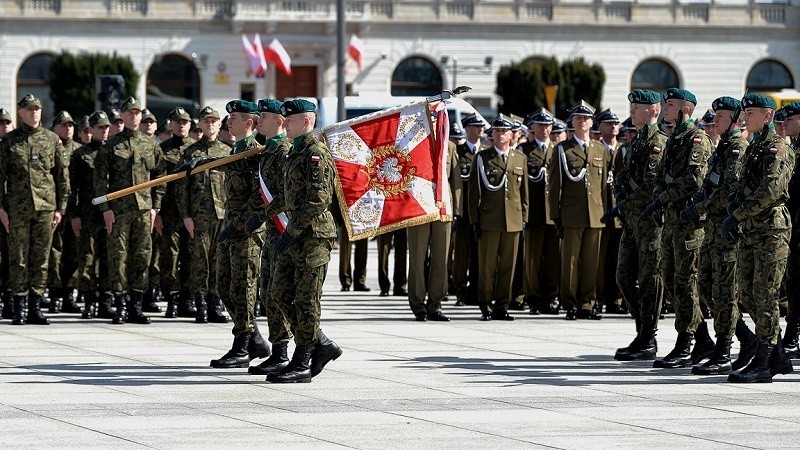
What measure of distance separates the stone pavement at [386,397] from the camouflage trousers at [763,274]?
462 millimetres

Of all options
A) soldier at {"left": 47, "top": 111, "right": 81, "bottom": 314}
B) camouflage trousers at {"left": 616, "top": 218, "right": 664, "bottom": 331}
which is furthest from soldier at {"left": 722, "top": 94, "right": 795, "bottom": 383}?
soldier at {"left": 47, "top": 111, "right": 81, "bottom": 314}

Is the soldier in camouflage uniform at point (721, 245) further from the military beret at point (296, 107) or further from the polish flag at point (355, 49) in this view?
the polish flag at point (355, 49)

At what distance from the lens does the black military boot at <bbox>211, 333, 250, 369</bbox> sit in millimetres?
12406

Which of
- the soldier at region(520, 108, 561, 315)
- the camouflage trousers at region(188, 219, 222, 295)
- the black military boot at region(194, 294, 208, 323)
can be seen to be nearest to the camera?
the black military boot at region(194, 294, 208, 323)

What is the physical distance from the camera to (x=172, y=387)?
11.3 metres

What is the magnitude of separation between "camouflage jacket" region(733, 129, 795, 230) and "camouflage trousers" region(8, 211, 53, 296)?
23.5 ft

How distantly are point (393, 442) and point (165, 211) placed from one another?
337 inches

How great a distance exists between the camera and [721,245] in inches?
472

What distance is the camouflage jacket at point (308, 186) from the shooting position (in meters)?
11.2

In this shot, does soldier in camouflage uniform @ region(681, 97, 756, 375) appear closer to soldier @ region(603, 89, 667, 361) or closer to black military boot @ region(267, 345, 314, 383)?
soldier @ region(603, 89, 667, 361)

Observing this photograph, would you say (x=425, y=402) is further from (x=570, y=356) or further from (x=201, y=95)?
(x=201, y=95)

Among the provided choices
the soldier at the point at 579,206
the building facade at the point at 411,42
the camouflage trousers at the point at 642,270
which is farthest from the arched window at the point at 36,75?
the camouflage trousers at the point at 642,270

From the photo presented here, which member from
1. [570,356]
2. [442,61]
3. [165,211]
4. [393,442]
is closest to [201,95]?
[442,61]

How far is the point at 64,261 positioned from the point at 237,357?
18.6ft
